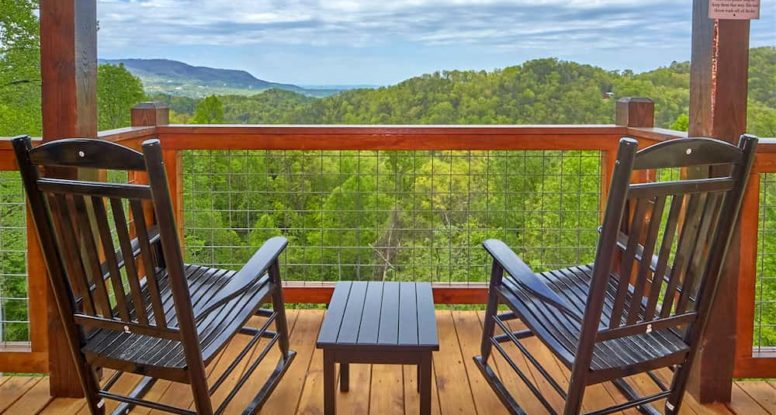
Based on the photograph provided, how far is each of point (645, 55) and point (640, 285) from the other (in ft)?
30.9

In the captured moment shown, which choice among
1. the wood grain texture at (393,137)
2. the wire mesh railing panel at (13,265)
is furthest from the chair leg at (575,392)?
the wire mesh railing panel at (13,265)

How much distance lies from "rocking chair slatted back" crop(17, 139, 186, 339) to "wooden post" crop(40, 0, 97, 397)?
0.54 metres

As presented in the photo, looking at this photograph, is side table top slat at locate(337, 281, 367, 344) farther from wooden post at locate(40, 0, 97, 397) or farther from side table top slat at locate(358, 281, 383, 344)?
wooden post at locate(40, 0, 97, 397)

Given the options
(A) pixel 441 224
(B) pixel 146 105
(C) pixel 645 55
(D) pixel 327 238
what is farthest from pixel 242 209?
(C) pixel 645 55

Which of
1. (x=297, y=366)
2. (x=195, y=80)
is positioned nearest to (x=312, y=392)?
(x=297, y=366)

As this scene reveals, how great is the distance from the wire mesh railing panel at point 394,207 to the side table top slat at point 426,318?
927 millimetres

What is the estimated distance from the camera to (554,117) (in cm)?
663

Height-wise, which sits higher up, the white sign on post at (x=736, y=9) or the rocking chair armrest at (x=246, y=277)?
the white sign on post at (x=736, y=9)

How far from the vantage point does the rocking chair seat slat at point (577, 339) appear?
1.75m

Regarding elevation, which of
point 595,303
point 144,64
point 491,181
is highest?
point 144,64

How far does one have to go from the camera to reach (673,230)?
1.66 meters

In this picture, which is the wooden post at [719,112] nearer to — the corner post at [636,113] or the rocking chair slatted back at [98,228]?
the corner post at [636,113]

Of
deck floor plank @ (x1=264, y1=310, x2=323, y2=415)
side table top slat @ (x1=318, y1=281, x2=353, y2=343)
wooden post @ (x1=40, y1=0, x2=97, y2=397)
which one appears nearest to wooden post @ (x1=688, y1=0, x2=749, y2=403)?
side table top slat @ (x1=318, y1=281, x2=353, y2=343)

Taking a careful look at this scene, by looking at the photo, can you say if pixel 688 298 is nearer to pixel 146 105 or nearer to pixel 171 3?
pixel 146 105
